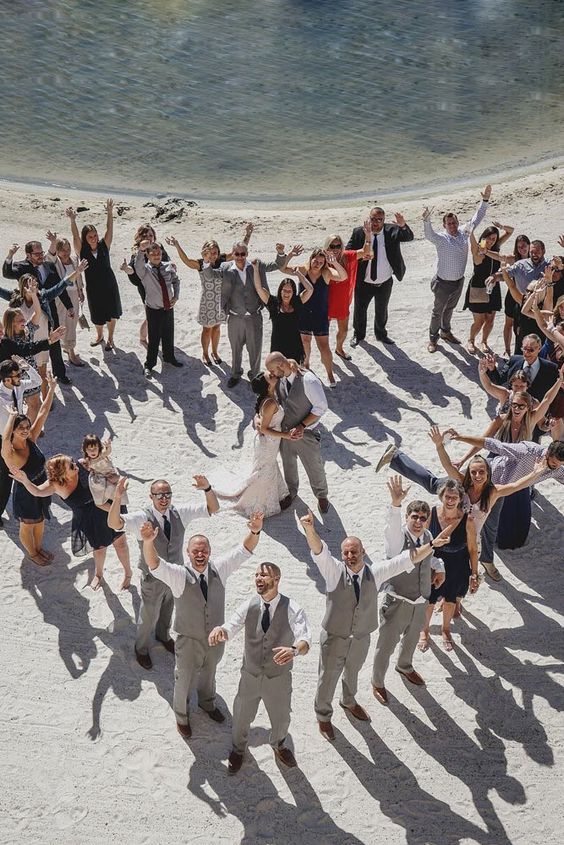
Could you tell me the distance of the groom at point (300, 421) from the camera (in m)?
9.88

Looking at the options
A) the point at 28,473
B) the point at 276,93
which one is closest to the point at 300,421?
the point at 28,473

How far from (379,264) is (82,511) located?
5.41 m

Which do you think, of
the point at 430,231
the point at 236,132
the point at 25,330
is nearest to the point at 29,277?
the point at 25,330

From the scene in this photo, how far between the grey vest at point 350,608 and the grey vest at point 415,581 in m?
0.35

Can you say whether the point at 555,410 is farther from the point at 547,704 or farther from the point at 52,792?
the point at 52,792

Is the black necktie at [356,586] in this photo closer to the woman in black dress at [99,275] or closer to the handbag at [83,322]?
the woman in black dress at [99,275]

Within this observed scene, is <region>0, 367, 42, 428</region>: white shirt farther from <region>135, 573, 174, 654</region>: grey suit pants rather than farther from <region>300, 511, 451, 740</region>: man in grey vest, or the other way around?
<region>300, 511, 451, 740</region>: man in grey vest

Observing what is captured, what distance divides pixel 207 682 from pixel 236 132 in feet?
51.6

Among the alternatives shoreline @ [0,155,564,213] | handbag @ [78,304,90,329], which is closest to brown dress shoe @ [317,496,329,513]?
handbag @ [78,304,90,329]

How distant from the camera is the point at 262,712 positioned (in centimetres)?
834

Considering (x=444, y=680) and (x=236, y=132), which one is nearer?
(x=444, y=680)

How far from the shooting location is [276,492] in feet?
34.0

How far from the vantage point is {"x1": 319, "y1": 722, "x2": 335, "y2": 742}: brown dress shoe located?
318 inches

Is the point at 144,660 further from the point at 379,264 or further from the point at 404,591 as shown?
the point at 379,264
